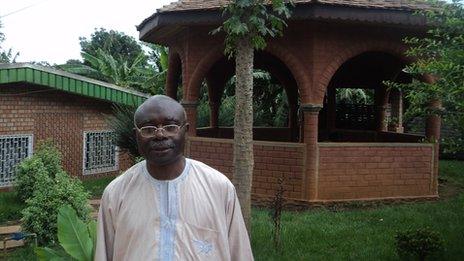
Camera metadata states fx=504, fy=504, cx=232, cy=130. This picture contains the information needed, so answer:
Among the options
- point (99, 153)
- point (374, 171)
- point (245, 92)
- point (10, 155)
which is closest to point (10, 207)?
point (10, 155)

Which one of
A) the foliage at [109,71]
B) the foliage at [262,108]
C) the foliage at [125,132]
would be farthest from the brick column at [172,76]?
the foliage at [262,108]

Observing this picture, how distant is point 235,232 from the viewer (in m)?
2.39

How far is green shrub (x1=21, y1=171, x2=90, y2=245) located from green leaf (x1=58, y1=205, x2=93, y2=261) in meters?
2.92

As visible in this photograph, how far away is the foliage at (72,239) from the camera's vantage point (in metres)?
3.76

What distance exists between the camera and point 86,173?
1284 cm

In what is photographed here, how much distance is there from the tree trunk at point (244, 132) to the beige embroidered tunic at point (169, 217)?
3.03 metres

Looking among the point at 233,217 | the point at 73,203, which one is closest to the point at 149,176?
the point at 233,217

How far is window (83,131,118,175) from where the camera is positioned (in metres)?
12.9

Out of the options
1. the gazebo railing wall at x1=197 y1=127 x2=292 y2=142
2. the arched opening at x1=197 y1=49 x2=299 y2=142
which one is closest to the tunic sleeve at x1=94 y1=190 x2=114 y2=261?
the arched opening at x1=197 y1=49 x2=299 y2=142

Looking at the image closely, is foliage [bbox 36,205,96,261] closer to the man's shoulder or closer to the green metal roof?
the man's shoulder

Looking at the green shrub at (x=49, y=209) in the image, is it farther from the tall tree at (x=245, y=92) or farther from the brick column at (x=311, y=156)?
the brick column at (x=311, y=156)

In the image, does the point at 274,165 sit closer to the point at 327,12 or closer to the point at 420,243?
the point at 327,12

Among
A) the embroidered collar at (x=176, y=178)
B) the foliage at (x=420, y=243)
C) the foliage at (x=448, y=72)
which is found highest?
the foliage at (x=448, y=72)

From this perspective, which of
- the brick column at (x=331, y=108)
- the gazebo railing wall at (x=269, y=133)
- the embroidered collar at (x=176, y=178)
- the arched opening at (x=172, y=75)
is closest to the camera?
the embroidered collar at (x=176, y=178)
